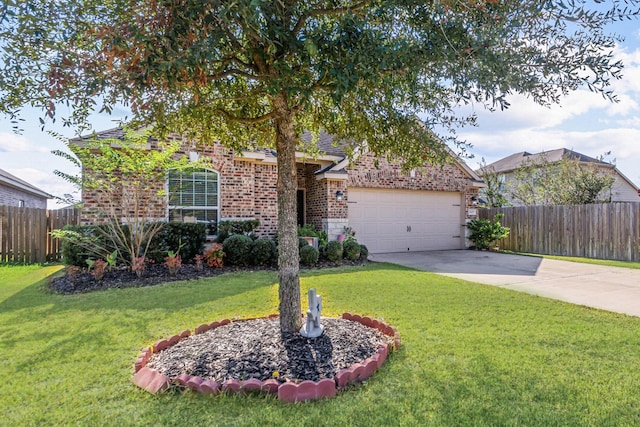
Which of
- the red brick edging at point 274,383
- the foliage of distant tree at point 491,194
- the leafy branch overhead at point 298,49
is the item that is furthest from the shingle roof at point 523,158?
the red brick edging at point 274,383

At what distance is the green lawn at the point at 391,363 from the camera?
254 centimetres

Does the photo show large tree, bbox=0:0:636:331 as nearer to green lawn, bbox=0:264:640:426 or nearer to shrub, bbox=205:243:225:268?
green lawn, bbox=0:264:640:426

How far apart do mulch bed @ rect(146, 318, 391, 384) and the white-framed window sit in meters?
6.90

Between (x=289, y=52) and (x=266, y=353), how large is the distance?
2759 mm

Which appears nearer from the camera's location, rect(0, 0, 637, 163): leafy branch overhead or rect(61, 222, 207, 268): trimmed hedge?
rect(0, 0, 637, 163): leafy branch overhead

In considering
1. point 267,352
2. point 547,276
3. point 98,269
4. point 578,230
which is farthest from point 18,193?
point 578,230

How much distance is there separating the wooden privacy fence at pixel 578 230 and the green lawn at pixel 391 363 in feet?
27.8

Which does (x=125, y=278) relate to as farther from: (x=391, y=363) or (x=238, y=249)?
(x=391, y=363)

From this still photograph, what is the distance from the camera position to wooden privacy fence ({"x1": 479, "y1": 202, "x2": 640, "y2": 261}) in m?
11.5

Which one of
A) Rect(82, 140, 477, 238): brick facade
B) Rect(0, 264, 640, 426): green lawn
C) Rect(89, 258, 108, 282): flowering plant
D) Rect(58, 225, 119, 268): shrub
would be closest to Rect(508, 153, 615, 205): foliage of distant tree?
Rect(82, 140, 477, 238): brick facade

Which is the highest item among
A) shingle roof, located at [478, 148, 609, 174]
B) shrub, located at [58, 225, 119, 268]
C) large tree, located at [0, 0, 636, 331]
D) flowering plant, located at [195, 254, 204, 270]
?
shingle roof, located at [478, 148, 609, 174]

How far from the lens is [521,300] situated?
5.80 metres

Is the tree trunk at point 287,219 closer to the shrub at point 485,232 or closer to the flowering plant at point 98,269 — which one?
the flowering plant at point 98,269

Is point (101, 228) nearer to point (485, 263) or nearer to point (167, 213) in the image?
point (167, 213)
